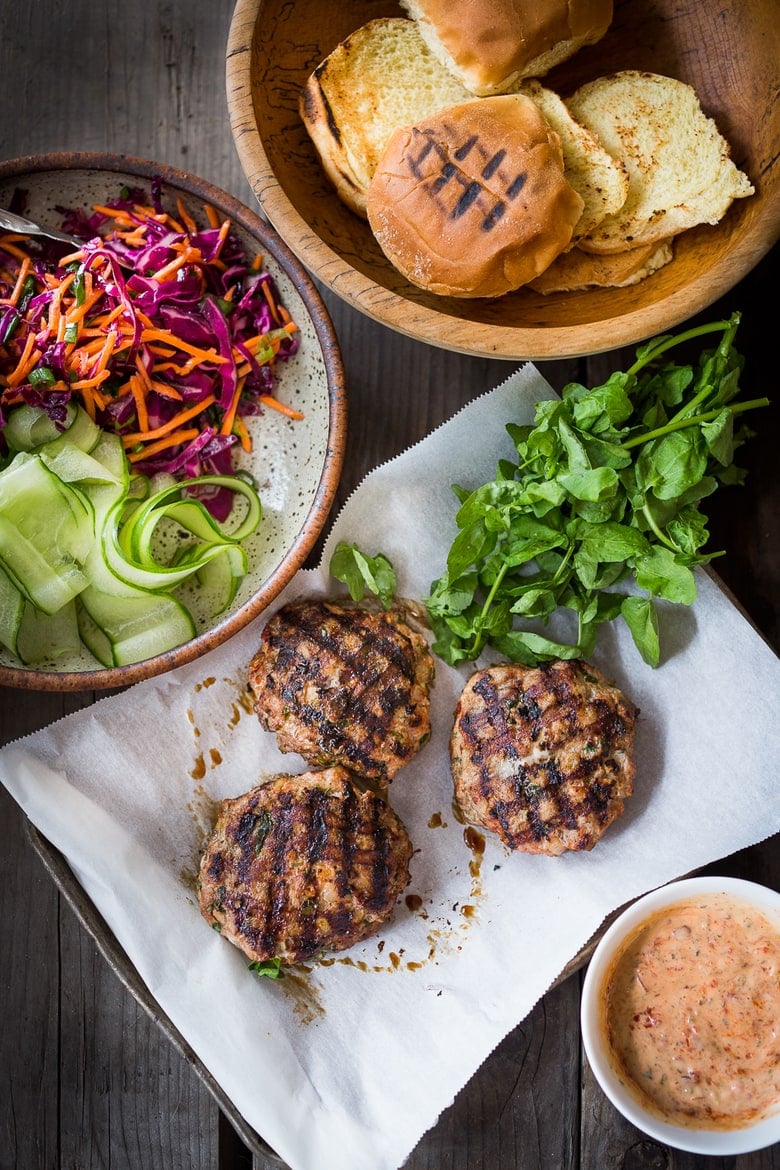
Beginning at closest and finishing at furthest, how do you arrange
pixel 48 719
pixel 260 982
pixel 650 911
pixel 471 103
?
pixel 471 103
pixel 650 911
pixel 260 982
pixel 48 719

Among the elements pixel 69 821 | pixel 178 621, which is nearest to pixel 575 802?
pixel 178 621

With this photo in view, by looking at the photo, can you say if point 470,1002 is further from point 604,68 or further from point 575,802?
point 604,68

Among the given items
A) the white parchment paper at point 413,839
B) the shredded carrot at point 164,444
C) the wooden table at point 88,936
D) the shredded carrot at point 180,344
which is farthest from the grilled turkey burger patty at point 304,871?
the shredded carrot at point 180,344

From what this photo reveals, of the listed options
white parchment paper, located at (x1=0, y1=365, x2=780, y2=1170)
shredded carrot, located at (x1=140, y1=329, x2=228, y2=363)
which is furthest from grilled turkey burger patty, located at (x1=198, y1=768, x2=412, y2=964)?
shredded carrot, located at (x1=140, y1=329, x2=228, y2=363)

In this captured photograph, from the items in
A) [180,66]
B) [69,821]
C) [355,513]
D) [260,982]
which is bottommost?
[260,982]

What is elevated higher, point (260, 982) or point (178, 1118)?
point (260, 982)

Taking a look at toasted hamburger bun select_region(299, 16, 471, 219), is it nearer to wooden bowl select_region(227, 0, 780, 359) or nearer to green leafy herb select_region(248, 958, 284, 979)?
wooden bowl select_region(227, 0, 780, 359)

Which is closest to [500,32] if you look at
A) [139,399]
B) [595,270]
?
[595,270]
